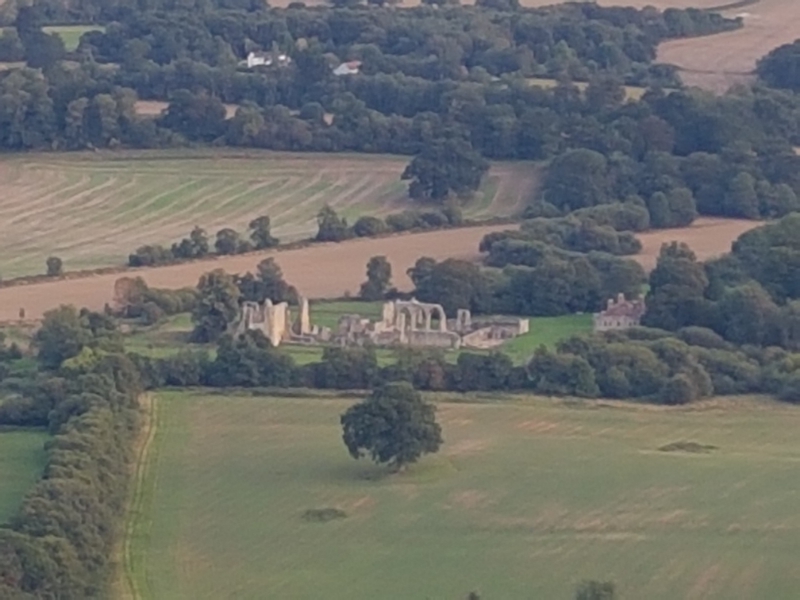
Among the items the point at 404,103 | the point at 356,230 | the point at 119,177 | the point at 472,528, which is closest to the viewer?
the point at 472,528

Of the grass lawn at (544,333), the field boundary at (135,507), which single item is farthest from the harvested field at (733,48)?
the field boundary at (135,507)

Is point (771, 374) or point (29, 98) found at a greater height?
point (29, 98)

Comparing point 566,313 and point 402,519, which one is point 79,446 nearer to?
point 402,519

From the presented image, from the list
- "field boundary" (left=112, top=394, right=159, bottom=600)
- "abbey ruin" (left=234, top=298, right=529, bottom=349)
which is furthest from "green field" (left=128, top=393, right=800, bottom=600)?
"abbey ruin" (left=234, top=298, right=529, bottom=349)

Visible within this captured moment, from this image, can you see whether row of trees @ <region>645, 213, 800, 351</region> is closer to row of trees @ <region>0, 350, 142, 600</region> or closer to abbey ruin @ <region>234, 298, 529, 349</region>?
abbey ruin @ <region>234, 298, 529, 349</region>

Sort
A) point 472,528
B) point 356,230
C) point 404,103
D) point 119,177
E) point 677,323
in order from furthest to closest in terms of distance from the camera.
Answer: point 404,103 → point 119,177 → point 356,230 → point 677,323 → point 472,528

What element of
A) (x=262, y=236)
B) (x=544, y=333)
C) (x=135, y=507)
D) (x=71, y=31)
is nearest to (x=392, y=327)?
(x=544, y=333)

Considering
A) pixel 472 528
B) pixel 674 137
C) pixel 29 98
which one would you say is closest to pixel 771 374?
pixel 472 528
